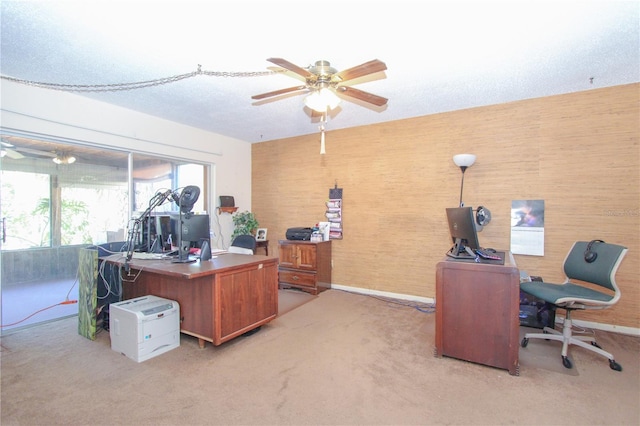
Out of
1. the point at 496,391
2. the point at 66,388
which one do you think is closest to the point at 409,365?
the point at 496,391

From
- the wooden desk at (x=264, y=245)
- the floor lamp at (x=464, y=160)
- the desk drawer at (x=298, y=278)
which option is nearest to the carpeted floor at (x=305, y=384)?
the desk drawer at (x=298, y=278)

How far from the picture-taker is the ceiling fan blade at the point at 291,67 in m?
1.92

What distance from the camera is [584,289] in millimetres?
2600

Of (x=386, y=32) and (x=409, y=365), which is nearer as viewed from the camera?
(x=386, y=32)

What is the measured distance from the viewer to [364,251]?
177 inches

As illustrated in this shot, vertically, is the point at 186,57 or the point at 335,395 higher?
the point at 186,57

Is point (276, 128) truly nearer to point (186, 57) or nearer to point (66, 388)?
point (186, 57)

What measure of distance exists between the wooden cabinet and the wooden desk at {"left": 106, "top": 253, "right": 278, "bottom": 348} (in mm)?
1318

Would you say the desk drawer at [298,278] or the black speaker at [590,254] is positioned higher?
the black speaker at [590,254]

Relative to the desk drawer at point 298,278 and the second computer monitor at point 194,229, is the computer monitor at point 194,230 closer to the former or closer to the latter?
the second computer monitor at point 194,229

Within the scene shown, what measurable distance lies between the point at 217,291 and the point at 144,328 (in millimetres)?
649

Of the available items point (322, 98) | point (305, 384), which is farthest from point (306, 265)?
point (322, 98)

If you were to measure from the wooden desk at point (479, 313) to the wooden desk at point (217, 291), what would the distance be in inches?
65.1

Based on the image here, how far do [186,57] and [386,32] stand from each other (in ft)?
5.70
